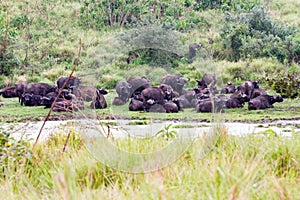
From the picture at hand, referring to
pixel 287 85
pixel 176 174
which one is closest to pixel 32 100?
pixel 287 85

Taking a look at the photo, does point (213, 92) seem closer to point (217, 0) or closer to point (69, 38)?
point (69, 38)

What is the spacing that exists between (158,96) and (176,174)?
3.60 m

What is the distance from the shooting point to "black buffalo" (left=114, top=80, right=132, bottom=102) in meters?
5.70

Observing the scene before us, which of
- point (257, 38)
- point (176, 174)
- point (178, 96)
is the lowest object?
point (176, 174)

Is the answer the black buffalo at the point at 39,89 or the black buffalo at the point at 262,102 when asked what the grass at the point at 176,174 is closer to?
the black buffalo at the point at 262,102

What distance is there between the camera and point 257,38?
469 inches

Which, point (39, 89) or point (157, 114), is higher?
point (39, 89)

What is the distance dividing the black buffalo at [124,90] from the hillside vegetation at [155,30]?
18cm

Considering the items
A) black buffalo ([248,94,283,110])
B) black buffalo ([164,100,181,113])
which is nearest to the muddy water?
black buffalo ([164,100,181,113])

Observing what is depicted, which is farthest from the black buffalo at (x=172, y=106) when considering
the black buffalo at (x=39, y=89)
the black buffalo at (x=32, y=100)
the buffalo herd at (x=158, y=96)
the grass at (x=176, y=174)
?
the black buffalo at (x=39, y=89)

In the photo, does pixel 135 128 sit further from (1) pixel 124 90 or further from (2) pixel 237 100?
(2) pixel 237 100

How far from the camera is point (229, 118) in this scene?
6.45 metres

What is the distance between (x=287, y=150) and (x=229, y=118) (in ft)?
9.79

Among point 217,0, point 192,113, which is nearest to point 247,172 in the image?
point 192,113
